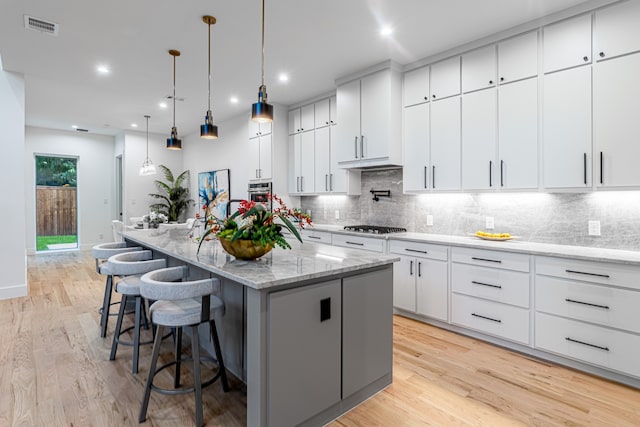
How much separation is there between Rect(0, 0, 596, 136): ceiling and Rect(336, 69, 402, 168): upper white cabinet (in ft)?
0.72

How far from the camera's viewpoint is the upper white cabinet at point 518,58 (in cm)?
310

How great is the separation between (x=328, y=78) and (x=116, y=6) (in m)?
2.48

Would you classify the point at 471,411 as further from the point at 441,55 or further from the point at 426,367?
the point at 441,55

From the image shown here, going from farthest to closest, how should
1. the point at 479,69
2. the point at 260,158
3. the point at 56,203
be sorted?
the point at 56,203 → the point at 260,158 → the point at 479,69

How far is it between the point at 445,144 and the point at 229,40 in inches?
97.3

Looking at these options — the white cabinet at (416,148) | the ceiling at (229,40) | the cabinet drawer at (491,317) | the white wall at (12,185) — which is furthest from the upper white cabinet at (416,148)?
the white wall at (12,185)

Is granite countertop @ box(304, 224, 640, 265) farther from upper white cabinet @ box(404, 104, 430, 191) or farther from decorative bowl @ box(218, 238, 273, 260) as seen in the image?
decorative bowl @ box(218, 238, 273, 260)

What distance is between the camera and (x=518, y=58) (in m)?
3.19

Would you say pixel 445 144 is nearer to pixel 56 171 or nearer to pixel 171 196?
pixel 171 196

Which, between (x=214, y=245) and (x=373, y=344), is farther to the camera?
(x=214, y=245)

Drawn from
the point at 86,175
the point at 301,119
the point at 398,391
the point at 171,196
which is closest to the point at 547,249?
the point at 398,391

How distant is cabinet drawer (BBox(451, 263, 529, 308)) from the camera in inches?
115

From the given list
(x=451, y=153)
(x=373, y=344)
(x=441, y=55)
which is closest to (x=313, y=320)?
(x=373, y=344)

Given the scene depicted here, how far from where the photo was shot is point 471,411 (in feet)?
7.06
